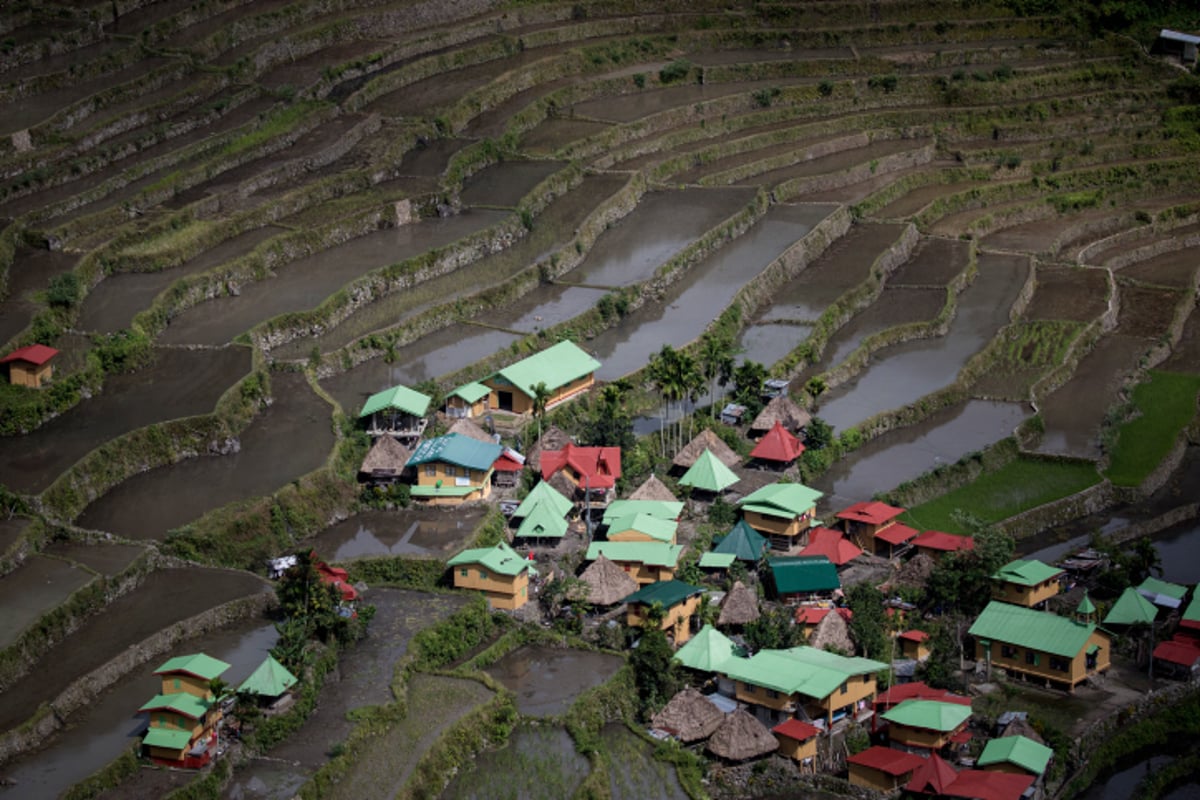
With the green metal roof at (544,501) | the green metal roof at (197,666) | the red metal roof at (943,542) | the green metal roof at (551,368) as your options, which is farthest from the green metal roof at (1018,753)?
the green metal roof at (551,368)

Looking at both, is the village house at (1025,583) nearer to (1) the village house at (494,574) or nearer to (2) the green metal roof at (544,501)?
(2) the green metal roof at (544,501)

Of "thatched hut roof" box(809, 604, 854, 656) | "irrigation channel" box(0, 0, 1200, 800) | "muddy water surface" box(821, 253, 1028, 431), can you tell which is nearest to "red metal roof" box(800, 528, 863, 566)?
"irrigation channel" box(0, 0, 1200, 800)

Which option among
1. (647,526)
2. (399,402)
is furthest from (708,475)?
(399,402)

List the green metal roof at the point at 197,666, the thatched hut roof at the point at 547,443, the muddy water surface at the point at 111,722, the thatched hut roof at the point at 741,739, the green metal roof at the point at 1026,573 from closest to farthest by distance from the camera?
the muddy water surface at the point at 111,722, the green metal roof at the point at 197,666, the thatched hut roof at the point at 741,739, the green metal roof at the point at 1026,573, the thatched hut roof at the point at 547,443

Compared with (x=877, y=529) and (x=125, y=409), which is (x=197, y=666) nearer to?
(x=125, y=409)

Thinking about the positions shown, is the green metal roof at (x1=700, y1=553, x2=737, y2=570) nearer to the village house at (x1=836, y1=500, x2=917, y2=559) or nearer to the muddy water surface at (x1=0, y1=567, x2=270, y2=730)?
the village house at (x1=836, y1=500, x2=917, y2=559)

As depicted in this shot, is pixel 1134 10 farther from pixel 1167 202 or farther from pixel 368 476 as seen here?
pixel 368 476
